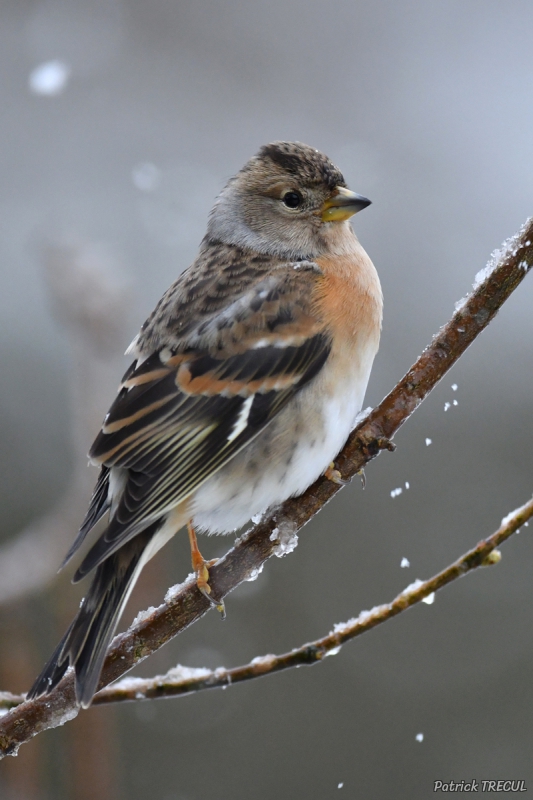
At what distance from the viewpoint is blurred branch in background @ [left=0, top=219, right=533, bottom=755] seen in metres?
2.28

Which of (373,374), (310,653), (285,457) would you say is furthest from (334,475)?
(373,374)

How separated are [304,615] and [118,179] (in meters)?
4.15

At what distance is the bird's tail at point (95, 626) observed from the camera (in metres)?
2.20

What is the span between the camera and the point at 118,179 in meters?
7.58

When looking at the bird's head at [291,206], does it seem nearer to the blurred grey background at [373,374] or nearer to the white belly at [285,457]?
the white belly at [285,457]

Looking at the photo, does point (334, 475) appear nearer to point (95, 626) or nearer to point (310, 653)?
point (310, 653)

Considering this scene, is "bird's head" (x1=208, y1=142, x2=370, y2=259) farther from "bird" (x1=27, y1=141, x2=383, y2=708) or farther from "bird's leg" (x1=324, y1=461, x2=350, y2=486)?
"bird's leg" (x1=324, y1=461, x2=350, y2=486)

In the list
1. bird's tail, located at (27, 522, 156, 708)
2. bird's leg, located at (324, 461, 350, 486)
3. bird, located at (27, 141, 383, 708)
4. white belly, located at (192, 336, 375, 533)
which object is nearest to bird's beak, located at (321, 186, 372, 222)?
bird, located at (27, 141, 383, 708)

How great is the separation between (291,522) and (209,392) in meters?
0.51

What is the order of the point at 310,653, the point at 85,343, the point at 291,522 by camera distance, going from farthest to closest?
the point at 85,343
the point at 291,522
the point at 310,653

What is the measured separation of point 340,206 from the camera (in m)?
3.32

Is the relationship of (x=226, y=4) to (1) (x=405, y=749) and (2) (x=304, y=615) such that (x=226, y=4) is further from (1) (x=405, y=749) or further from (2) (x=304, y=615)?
(1) (x=405, y=749)

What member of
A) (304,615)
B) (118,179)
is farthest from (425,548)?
(118,179)

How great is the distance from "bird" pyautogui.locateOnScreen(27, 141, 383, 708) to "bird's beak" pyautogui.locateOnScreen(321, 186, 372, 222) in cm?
25
